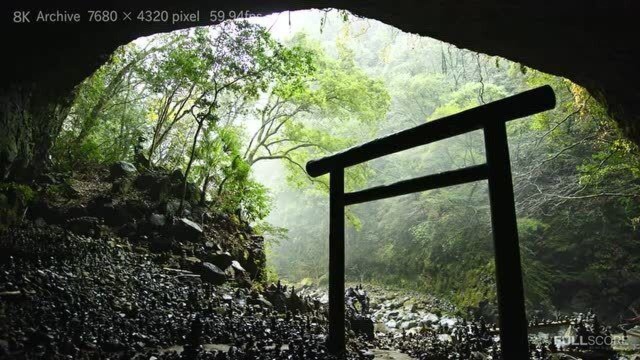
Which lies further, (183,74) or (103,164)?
(103,164)

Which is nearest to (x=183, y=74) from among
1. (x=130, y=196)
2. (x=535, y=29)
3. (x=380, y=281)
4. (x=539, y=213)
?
(x=130, y=196)

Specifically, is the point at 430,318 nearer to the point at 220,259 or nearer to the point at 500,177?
the point at 220,259

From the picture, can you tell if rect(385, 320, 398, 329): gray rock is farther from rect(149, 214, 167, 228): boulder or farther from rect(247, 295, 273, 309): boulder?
rect(149, 214, 167, 228): boulder

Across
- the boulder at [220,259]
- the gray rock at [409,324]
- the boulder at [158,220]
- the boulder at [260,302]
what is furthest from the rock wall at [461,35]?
the gray rock at [409,324]

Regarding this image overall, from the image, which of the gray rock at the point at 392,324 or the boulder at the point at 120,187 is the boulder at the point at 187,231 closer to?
the boulder at the point at 120,187

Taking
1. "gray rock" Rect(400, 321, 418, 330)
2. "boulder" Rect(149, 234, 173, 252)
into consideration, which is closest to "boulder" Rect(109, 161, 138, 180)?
"boulder" Rect(149, 234, 173, 252)

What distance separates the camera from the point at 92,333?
394 cm

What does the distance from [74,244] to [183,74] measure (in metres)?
6.25

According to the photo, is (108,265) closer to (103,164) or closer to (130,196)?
(130,196)

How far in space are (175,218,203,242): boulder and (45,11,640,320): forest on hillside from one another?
1450mm

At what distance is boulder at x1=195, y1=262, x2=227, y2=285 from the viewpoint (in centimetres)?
860

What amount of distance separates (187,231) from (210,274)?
182cm

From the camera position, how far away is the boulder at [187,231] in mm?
9656

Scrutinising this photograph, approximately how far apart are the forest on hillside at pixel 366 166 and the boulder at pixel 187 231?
145 cm
